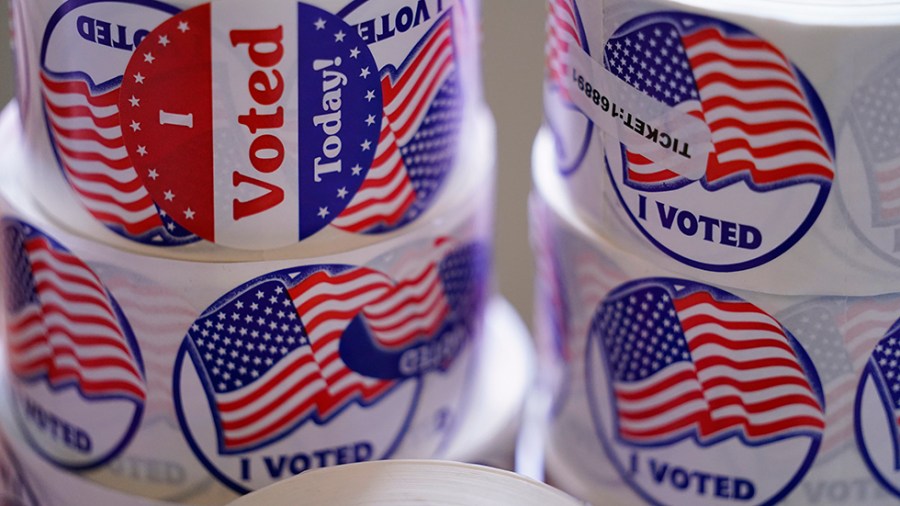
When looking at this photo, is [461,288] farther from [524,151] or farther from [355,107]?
[524,151]

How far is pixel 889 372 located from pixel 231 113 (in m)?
0.48

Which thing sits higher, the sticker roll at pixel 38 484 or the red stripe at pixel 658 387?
the red stripe at pixel 658 387

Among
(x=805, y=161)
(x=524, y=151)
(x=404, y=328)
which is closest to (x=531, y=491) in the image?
(x=404, y=328)

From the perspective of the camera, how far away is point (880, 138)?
761 mm

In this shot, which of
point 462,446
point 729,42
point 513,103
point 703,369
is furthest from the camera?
point 513,103

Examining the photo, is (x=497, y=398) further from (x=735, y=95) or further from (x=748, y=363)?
(x=735, y=95)

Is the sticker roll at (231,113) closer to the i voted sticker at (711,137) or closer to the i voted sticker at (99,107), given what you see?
the i voted sticker at (99,107)

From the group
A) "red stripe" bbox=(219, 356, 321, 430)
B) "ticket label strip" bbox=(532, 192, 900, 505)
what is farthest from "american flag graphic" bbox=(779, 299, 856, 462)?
"red stripe" bbox=(219, 356, 321, 430)

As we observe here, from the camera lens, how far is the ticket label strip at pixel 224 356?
0.85 metres

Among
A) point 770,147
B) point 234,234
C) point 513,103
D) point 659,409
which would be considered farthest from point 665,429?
point 513,103

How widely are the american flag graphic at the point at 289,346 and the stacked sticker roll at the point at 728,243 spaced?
157 mm

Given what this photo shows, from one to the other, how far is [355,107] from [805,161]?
30 cm

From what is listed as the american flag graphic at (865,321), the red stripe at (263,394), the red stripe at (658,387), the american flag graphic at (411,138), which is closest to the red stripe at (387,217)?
the american flag graphic at (411,138)

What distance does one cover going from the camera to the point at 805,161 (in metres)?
0.77
